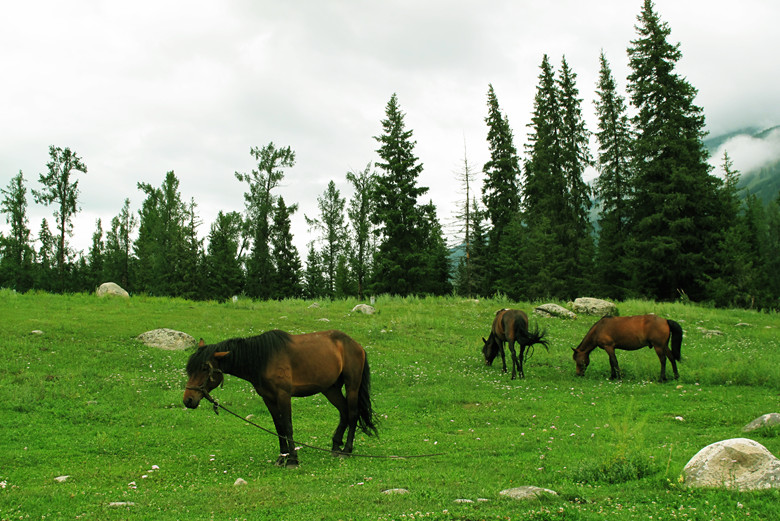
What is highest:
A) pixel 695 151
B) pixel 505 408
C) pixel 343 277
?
pixel 695 151

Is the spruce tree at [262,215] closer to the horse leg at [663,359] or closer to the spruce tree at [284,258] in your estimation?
the spruce tree at [284,258]

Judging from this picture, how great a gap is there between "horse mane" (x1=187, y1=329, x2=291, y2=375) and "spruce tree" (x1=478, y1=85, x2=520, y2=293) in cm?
5110

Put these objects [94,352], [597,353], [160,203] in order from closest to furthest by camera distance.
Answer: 1. [94,352]
2. [597,353]
3. [160,203]

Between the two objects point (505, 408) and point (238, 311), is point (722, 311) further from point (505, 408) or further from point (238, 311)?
point (238, 311)

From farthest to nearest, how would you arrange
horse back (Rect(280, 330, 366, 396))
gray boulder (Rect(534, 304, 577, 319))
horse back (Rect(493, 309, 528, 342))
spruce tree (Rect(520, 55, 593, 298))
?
spruce tree (Rect(520, 55, 593, 298)) < gray boulder (Rect(534, 304, 577, 319)) < horse back (Rect(493, 309, 528, 342)) < horse back (Rect(280, 330, 366, 396))

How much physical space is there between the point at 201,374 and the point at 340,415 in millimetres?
2701

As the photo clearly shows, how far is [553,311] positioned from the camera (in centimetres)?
2858

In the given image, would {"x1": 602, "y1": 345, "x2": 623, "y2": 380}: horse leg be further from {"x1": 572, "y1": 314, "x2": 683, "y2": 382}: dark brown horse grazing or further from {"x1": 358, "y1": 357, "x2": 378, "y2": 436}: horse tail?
{"x1": 358, "y1": 357, "x2": 378, "y2": 436}: horse tail

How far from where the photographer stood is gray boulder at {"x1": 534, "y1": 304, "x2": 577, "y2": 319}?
28109 mm

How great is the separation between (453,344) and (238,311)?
13.1 meters

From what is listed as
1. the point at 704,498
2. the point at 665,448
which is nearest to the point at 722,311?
the point at 665,448

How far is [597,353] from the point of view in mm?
21047

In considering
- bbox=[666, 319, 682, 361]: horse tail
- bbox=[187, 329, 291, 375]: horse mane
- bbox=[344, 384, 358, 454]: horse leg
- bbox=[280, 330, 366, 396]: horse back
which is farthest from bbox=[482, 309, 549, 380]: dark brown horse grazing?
bbox=[187, 329, 291, 375]: horse mane

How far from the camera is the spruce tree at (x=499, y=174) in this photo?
192 ft
